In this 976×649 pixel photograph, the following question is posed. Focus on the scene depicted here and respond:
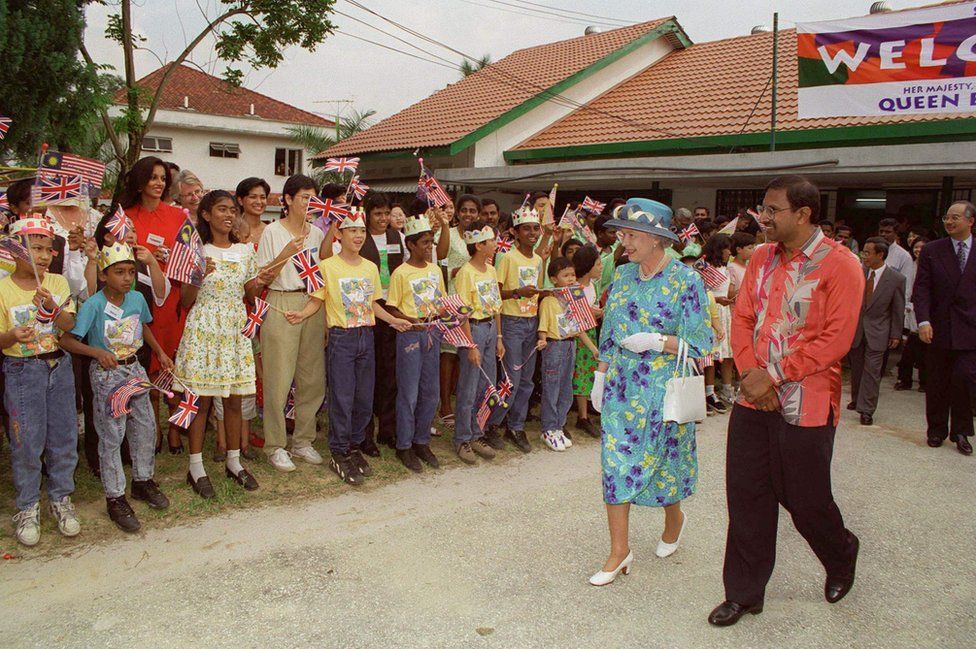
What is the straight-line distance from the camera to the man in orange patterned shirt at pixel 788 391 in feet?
11.6

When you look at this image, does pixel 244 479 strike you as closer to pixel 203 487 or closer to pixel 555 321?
pixel 203 487

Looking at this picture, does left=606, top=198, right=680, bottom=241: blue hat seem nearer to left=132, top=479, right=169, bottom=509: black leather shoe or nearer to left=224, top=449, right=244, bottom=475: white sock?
left=224, top=449, right=244, bottom=475: white sock

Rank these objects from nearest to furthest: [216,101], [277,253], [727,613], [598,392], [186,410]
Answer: [727,613] < [598,392] < [186,410] < [277,253] < [216,101]

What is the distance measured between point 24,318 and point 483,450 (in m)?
3.55

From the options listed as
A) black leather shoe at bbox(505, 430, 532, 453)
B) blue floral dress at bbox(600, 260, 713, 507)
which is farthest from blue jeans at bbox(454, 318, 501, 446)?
blue floral dress at bbox(600, 260, 713, 507)

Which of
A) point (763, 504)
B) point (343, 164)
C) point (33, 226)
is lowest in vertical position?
point (763, 504)

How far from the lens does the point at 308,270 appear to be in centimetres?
537

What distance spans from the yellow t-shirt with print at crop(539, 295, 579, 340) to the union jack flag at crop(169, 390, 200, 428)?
3138 millimetres

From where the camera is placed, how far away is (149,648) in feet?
10.8

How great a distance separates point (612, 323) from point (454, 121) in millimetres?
14291

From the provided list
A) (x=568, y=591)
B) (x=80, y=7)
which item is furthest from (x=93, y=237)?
(x=80, y=7)

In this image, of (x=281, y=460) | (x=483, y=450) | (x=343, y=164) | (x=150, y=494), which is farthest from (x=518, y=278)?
(x=150, y=494)

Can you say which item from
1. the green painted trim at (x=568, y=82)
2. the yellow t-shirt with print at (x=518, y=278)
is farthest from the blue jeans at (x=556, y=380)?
the green painted trim at (x=568, y=82)

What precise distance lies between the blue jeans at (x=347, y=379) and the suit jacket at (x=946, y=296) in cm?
535
